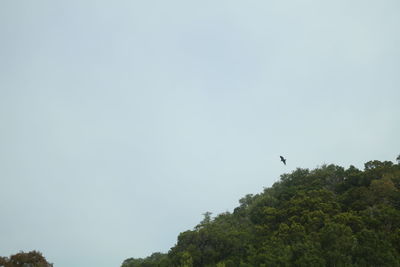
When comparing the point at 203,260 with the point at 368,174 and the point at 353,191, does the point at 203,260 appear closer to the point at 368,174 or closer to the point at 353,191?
the point at 353,191

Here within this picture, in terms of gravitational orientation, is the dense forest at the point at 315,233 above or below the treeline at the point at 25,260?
below

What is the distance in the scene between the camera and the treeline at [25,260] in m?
36.1

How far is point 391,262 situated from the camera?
2489cm

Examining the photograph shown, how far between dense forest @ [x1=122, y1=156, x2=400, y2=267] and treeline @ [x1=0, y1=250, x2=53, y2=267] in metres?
12.0

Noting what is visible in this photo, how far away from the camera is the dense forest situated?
27.4 meters

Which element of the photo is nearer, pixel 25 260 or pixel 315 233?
pixel 315 233

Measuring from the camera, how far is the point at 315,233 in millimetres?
30750

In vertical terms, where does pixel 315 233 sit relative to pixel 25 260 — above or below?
below

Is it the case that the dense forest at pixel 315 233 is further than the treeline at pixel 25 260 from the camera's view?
No

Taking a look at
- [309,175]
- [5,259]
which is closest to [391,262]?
[309,175]

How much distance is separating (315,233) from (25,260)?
30470mm

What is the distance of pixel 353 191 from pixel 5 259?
3979 centimetres

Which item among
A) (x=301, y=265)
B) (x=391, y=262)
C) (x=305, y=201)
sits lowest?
(x=391, y=262)

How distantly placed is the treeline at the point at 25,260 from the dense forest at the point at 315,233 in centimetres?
1197
